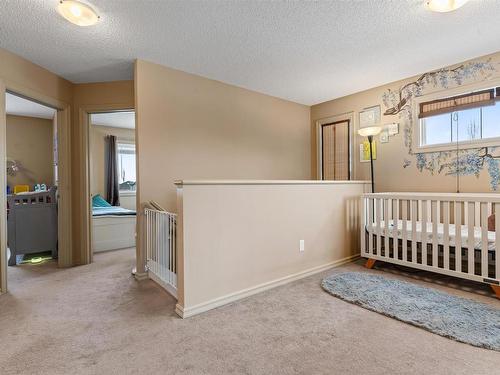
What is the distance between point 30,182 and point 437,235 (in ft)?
22.0

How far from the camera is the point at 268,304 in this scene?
2156mm

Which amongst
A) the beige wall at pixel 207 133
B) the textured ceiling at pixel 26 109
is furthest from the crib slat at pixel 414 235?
the textured ceiling at pixel 26 109

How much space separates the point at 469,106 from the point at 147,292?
13.0 feet

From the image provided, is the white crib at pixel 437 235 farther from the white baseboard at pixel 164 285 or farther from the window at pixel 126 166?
the window at pixel 126 166

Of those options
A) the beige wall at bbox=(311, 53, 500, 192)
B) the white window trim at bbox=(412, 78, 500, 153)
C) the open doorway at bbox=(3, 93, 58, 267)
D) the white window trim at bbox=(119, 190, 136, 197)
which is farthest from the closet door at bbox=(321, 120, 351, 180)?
the white window trim at bbox=(119, 190, 136, 197)

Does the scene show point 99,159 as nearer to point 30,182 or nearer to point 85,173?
point 30,182

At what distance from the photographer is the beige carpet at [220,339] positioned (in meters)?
1.43

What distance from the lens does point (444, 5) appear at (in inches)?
76.2

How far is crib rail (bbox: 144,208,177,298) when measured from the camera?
2.35 meters

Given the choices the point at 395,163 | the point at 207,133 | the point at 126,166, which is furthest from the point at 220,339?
the point at 126,166

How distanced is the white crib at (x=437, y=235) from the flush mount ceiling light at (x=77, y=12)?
3.16 meters

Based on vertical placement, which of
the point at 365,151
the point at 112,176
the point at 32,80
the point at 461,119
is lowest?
the point at 112,176

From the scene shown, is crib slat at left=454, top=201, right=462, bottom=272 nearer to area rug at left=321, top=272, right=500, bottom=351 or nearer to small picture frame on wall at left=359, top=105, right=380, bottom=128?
area rug at left=321, top=272, right=500, bottom=351

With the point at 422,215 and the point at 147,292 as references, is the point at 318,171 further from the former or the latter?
the point at 147,292
